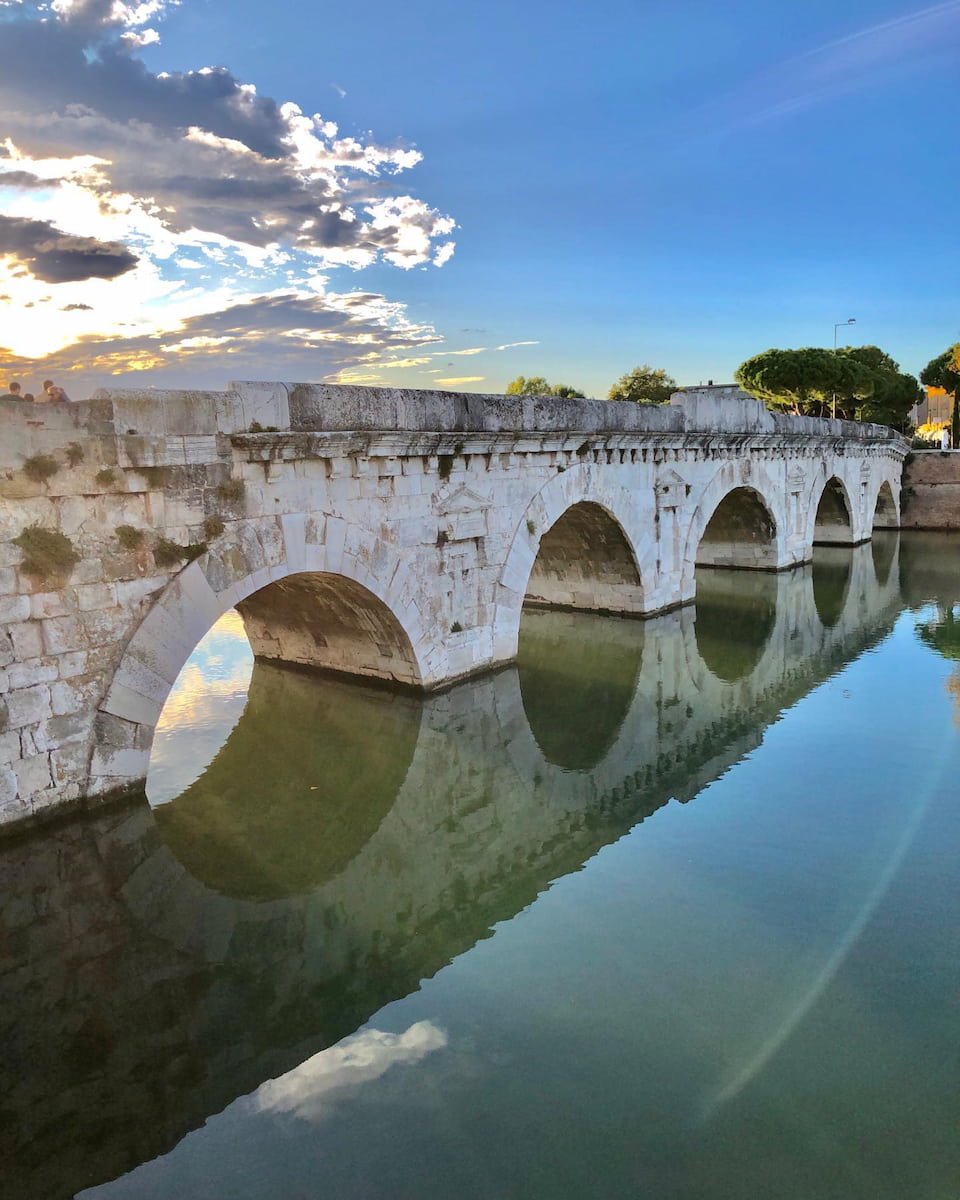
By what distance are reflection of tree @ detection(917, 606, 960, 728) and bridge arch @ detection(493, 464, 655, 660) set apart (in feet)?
14.9

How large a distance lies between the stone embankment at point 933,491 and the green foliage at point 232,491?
28324 millimetres

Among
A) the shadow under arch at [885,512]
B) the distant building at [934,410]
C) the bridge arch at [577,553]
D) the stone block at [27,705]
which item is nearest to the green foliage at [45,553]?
the stone block at [27,705]

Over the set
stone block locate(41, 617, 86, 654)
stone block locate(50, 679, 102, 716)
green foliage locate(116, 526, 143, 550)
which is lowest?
stone block locate(50, 679, 102, 716)

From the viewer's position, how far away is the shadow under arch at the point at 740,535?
1956 centimetres

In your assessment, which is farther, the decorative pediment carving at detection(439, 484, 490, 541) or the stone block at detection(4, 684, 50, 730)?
the decorative pediment carving at detection(439, 484, 490, 541)

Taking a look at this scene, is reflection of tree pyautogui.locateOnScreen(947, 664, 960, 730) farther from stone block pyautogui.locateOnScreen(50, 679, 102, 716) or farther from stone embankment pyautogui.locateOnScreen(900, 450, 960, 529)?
stone embankment pyautogui.locateOnScreen(900, 450, 960, 529)

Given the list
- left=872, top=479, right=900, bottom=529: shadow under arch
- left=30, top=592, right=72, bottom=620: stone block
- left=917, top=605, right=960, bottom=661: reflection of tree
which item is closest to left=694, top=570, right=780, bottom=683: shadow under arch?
left=917, top=605, right=960, bottom=661: reflection of tree

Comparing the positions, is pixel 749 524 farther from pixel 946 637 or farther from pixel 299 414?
pixel 299 414

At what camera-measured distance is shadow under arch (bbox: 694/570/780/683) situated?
13.2 metres

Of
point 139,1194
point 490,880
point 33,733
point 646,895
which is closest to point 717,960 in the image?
point 646,895

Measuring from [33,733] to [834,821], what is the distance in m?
6.40

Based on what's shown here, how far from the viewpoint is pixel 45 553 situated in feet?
21.1

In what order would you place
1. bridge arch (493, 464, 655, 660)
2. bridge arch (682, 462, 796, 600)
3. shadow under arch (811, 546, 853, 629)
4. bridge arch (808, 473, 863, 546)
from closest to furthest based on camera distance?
bridge arch (493, 464, 655, 660) < shadow under arch (811, 546, 853, 629) < bridge arch (682, 462, 796, 600) < bridge arch (808, 473, 863, 546)

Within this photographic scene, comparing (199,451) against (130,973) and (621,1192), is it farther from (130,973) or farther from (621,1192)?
(621,1192)
